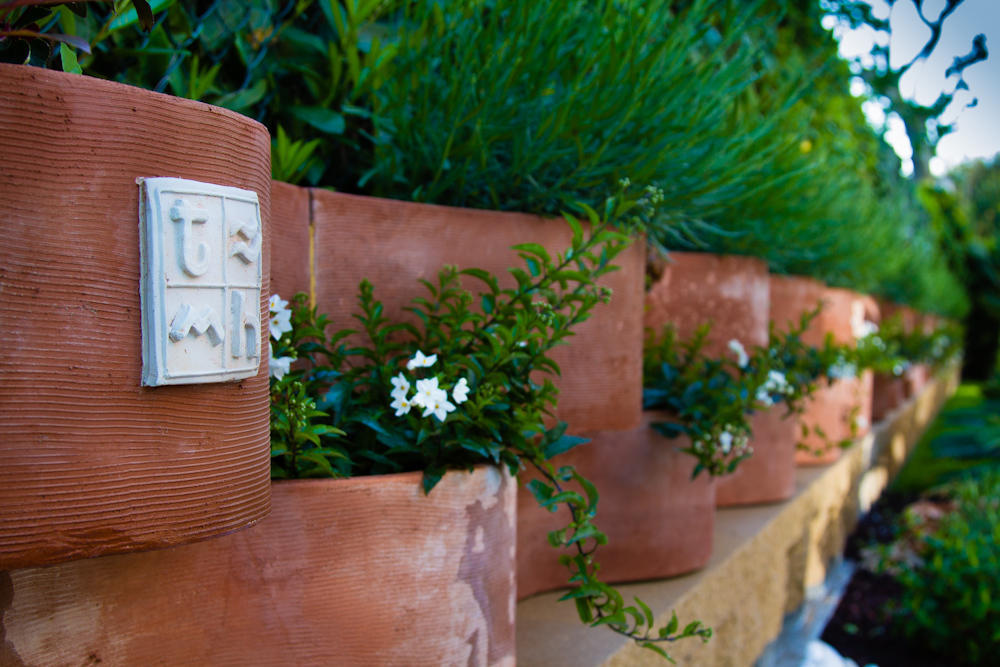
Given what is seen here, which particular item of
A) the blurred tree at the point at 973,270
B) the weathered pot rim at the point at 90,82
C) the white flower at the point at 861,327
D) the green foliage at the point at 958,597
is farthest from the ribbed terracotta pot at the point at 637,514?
the blurred tree at the point at 973,270

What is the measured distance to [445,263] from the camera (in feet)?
4.55

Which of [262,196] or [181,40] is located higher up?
[181,40]

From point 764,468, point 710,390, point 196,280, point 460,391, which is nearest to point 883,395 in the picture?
point 764,468

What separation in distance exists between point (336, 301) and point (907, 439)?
6.10m

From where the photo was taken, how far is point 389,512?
3.45 ft

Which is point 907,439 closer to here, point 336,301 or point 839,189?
point 839,189

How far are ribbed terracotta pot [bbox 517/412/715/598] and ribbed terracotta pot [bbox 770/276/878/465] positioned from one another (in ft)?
3.71

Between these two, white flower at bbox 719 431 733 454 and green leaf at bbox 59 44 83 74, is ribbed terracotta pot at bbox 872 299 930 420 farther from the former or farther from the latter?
green leaf at bbox 59 44 83 74

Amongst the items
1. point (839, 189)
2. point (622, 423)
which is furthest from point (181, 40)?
point (839, 189)

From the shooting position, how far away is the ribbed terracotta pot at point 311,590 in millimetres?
847

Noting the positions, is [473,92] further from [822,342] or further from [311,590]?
[822,342]

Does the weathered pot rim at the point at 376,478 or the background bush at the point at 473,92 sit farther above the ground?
the background bush at the point at 473,92

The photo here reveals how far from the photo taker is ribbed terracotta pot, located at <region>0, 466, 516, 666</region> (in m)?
0.85

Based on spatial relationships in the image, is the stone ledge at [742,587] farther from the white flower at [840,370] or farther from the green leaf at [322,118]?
the green leaf at [322,118]
